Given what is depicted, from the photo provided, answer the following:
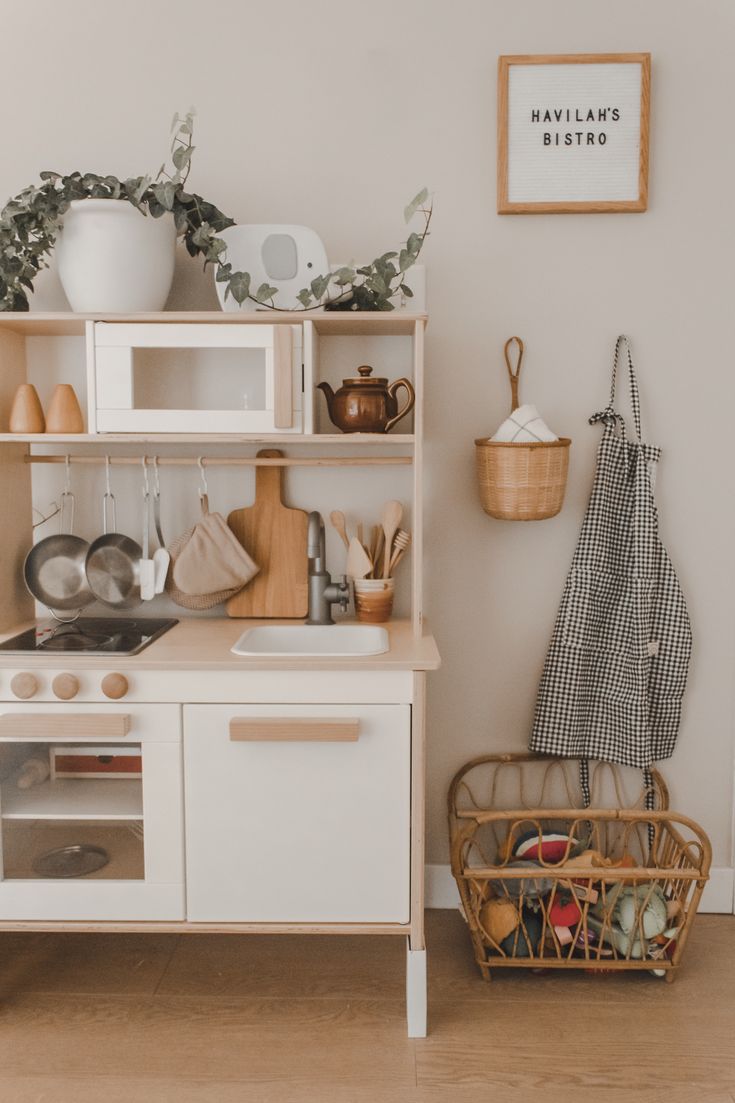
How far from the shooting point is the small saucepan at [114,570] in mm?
2424

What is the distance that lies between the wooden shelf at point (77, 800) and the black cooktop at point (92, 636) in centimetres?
28

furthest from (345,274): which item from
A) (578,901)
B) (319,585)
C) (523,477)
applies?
(578,901)

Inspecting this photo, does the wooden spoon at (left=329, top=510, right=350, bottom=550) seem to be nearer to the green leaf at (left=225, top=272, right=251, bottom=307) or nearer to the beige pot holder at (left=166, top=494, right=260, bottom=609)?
the beige pot holder at (left=166, top=494, right=260, bottom=609)

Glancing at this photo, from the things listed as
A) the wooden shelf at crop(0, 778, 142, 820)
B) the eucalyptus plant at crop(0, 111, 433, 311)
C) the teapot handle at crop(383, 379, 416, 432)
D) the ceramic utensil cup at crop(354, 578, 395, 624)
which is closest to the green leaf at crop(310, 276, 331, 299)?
the eucalyptus plant at crop(0, 111, 433, 311)

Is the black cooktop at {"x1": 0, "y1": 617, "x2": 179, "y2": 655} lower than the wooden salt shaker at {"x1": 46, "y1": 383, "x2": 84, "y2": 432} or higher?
lower

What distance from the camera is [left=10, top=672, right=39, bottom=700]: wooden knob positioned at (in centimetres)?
201

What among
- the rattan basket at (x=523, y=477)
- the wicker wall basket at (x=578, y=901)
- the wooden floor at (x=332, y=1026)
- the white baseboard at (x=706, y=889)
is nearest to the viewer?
the wooden floor at (x=332, y=1026)

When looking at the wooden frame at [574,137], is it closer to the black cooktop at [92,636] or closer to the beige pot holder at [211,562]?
the beige pot holder at [211,562]

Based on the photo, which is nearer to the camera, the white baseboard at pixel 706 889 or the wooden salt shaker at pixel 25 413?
the wooden salt shaker at pixel 25 413

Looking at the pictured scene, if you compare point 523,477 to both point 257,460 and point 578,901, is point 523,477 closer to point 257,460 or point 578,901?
point 257,460

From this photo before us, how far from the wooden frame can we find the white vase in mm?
866

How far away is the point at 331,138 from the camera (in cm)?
242

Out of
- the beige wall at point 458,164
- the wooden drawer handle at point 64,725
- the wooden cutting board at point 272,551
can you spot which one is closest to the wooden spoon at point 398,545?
the beige wall at point 458,164

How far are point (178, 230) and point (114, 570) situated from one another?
860 millimetres
